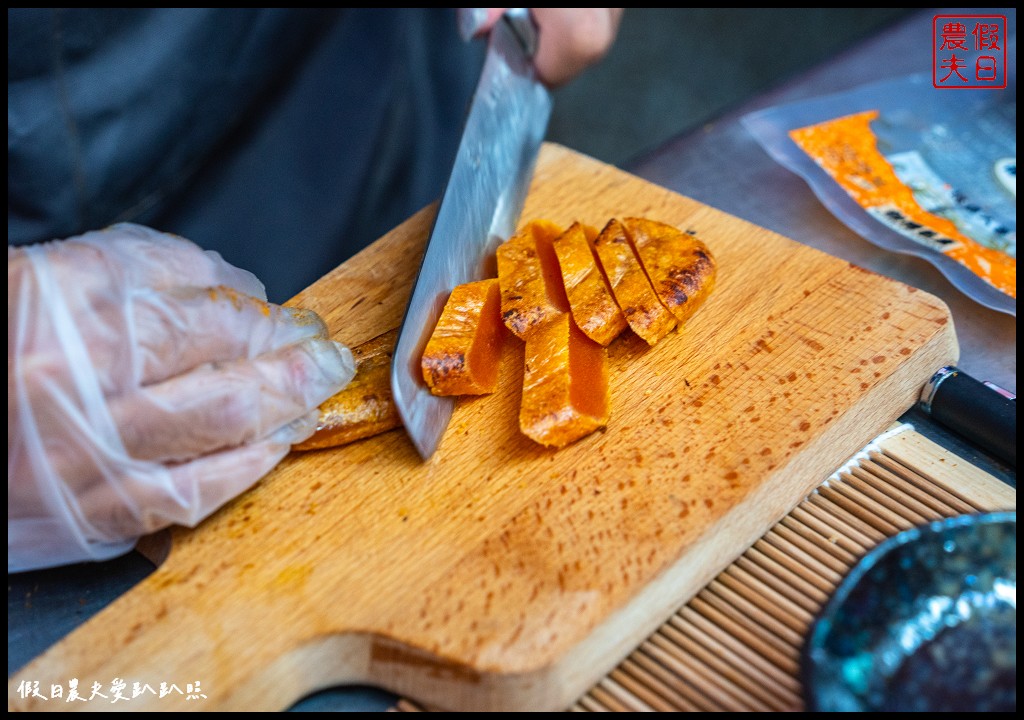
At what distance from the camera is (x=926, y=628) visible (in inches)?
54.2

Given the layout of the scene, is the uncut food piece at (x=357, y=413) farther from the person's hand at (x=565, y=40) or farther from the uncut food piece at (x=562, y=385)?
the person's hand at (x=565, y=40)

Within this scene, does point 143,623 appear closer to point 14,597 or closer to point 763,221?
point 14,597

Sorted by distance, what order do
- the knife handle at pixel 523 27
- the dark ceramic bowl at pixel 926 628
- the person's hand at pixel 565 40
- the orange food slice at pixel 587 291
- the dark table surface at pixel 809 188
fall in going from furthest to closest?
the person's hand at pixel 565 40
the knife handle at pixel 523 27
the dark table surface at pixel 809 188
the orange food slice at pixel 587 291
the dark ceramic bowl at pixel 926 628

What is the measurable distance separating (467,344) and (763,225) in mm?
1197

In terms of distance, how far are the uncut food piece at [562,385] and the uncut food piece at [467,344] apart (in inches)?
4.1

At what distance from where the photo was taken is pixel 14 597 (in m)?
1.72

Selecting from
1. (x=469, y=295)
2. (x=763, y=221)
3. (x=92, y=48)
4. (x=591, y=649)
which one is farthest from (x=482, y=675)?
(x=92, y=48)

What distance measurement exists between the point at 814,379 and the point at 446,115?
2.28 m

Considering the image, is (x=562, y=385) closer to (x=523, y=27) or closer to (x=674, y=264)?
(x=674, y=264)

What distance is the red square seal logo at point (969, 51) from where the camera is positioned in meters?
3.03

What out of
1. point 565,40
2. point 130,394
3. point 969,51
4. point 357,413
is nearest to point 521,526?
point 357,413

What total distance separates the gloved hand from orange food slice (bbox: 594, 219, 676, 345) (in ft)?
2.19

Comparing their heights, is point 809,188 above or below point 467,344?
below

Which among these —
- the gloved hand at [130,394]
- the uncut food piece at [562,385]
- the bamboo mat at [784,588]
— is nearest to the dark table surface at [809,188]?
the bamboo mat at [784,588]
